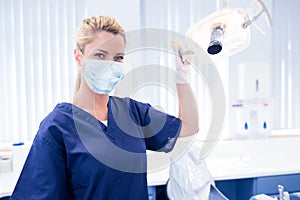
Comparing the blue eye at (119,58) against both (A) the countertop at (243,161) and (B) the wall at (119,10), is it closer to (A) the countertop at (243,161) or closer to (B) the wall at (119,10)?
(A) the countertop at (243,161)

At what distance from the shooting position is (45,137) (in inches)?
34.9

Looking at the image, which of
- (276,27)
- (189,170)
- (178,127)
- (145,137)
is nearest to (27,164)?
(145,137)

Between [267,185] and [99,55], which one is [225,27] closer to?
[99,55]

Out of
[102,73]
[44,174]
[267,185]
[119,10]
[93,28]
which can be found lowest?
[267,185]

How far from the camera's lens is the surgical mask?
990 mm

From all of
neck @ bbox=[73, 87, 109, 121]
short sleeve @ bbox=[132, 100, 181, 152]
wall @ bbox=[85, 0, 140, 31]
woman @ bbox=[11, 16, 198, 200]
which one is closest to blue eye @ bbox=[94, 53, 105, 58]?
woman @ bbox=[11, 16, 198, 200]

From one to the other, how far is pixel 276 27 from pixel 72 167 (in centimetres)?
215

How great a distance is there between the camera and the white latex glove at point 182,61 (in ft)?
3.75

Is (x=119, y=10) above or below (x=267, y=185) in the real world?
above

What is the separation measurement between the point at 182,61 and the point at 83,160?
0.54 m

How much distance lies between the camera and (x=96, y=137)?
38.0 inches

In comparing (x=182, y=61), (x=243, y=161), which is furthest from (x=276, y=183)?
(x=182, y=61)

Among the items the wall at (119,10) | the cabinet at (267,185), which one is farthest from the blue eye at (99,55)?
the cabinet at (267,185)

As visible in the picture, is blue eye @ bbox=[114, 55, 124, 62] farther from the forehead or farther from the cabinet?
the cabinet
